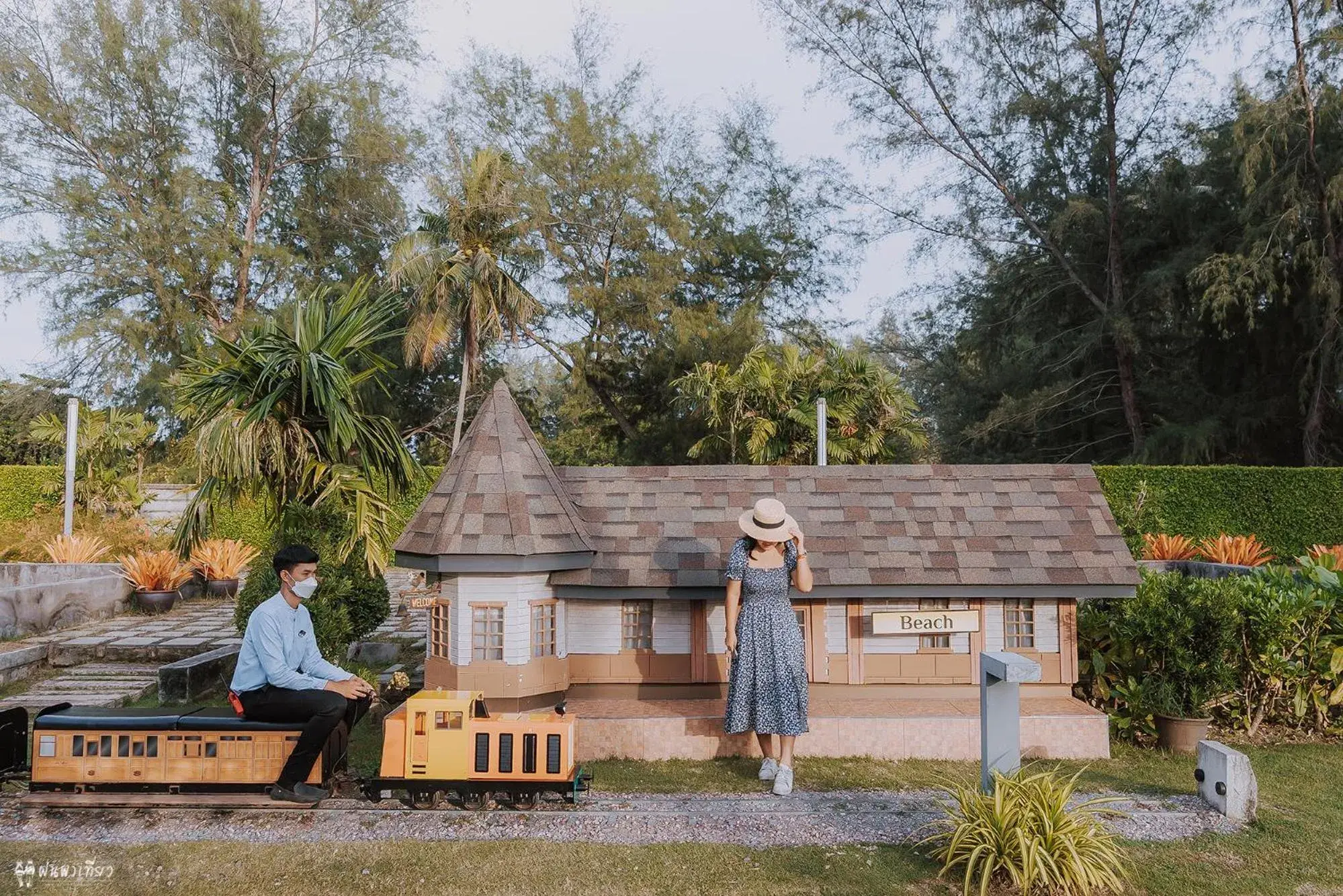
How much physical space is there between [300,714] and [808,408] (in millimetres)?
13139

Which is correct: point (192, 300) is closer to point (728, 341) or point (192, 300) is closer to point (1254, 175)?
point (728, 341)

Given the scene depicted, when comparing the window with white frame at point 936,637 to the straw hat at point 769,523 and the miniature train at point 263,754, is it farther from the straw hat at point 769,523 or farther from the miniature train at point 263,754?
the miniature train at point 263,754

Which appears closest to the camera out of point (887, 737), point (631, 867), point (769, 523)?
point (631, 867)

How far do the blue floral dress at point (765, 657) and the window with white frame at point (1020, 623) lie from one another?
2.26 m

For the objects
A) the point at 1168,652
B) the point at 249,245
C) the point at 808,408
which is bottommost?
the point at 1168,652

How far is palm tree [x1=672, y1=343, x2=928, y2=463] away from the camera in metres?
16.6

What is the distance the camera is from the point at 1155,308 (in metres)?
20.6

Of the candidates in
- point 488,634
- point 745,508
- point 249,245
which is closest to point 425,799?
point 488,634

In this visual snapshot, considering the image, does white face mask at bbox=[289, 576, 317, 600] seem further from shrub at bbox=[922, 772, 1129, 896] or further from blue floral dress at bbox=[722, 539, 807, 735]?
shrub at bbox=[922, 772, 1129, 896]

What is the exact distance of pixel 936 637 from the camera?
6883 mm

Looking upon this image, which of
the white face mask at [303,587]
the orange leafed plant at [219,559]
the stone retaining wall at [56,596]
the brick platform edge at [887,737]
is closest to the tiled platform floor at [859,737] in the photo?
the brick platform edge at [887,737]

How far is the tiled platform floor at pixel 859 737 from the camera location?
20.2 feet

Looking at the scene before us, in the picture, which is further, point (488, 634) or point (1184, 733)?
point (1184, 733)

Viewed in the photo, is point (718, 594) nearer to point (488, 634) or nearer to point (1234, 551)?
point (488, 634)
